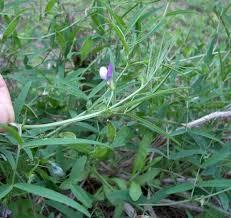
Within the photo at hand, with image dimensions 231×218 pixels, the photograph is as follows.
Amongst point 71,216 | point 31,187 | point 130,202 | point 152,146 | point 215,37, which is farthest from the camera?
point 215,37

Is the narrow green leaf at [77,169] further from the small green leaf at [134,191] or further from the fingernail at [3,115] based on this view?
the fingernail at [3,115]

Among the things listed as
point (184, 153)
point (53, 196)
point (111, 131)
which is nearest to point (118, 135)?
point (111, 131)

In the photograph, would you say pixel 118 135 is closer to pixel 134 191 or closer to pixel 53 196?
pixel 134 191

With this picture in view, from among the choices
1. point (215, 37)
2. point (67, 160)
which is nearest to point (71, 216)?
point (67, 160)

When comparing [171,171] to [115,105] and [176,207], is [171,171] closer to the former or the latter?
[176,207]

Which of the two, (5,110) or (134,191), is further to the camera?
(134,191)

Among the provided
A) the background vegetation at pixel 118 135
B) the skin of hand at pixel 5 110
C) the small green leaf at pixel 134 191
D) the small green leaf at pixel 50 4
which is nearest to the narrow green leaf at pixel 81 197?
the background vegetation at pixel 118 135

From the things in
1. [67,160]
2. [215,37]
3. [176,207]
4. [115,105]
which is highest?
[115,105]

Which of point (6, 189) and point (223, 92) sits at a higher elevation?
point (6, 189)
